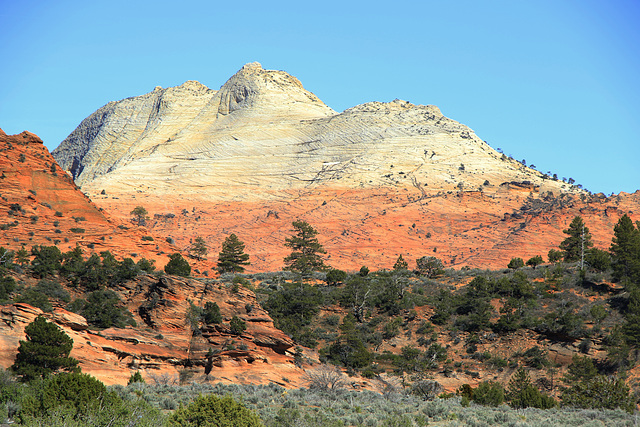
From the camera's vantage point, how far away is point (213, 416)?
608 inches

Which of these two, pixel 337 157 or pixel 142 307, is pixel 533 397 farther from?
pixel 337 157

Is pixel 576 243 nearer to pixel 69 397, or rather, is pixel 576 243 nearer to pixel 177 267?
pixel 177 267

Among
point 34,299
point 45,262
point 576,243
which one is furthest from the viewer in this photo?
point 576,243

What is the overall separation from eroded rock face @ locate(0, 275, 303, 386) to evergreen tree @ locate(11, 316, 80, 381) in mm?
984

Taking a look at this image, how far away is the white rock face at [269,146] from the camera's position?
338ft

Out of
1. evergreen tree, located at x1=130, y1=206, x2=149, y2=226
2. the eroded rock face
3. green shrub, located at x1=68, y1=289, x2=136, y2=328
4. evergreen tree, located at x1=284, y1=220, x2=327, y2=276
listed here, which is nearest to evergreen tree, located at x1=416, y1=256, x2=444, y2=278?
evergreen tree, located at x1=284, y1=220, x2=327, y2=276

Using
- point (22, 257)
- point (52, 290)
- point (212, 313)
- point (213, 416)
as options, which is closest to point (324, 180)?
point (22, 257)

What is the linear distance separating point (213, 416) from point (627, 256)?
4168 centimetres

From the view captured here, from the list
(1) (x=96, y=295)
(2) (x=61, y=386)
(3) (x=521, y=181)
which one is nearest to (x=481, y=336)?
(1) (x=96, y=295)

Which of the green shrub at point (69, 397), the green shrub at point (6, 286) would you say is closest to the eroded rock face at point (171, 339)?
the green shrub at point (6, 286)

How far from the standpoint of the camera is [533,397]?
90.2 feet

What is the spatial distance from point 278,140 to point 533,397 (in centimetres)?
10030

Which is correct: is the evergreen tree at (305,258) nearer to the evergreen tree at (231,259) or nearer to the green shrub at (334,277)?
the green shrub at (334,277)

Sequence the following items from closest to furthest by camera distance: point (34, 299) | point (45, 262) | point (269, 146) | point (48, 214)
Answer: point (34, 299) < point (45, 262) < point (48, 214) < point (269, 146)
